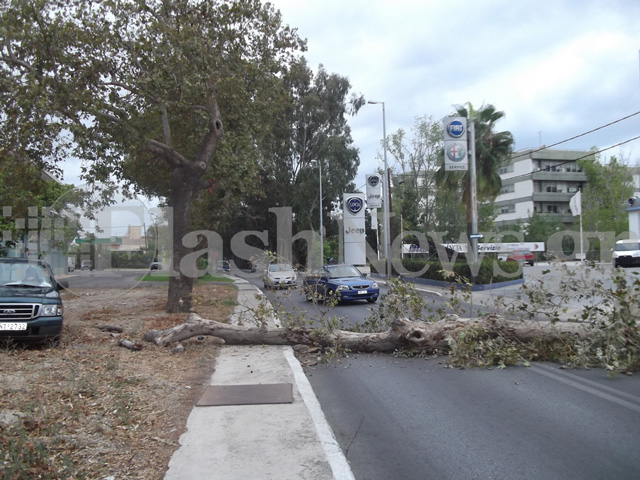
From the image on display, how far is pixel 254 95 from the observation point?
642 inches

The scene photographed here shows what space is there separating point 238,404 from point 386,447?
192 cm

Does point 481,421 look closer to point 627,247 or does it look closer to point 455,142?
point 455,142

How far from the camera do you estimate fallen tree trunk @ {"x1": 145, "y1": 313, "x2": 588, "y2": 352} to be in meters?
8.43

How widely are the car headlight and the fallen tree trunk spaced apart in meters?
1.55

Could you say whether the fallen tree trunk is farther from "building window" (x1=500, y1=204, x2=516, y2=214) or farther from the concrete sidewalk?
"building window" (x1=500, y1=204, x2=516, y2=214)

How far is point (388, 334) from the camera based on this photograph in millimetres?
9008

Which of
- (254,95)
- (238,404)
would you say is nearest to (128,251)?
(254,95)

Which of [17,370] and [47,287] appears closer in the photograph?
[17,370]

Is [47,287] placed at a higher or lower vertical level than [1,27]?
lower

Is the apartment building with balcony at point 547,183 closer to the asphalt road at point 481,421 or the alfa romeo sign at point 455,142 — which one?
the alfa romeo sign at point 455,142

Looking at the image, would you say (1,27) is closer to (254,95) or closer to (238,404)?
(254,95)

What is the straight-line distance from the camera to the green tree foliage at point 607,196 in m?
59.2

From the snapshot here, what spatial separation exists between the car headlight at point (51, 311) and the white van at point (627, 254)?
35.8 m

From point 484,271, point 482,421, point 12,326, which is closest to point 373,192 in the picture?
point 484,271
